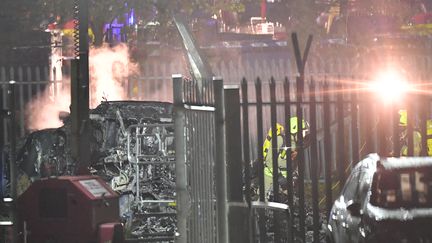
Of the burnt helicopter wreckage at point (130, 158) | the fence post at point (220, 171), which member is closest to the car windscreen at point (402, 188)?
the fence post at point (220, 171)

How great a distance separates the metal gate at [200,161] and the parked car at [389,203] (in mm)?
2515

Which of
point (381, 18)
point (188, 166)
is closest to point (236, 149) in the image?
point (188, 166)

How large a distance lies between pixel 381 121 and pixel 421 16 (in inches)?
990

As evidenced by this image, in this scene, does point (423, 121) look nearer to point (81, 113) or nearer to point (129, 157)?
point (81, 113)

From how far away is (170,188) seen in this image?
13.7 meters

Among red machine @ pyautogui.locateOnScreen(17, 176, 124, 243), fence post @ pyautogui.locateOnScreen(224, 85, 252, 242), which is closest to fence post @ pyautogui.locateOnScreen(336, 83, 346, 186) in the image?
red machine @ pyautogui.locateOnScreen(17, 176, 124, 243)

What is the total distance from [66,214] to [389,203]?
3.58m

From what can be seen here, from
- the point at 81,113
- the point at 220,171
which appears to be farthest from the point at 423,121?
the point at 220,171

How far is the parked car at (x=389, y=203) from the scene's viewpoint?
26.3 ft

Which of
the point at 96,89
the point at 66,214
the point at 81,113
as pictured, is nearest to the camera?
the point at 66,214

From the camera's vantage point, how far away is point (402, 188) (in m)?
8.46

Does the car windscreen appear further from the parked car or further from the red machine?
the red machine

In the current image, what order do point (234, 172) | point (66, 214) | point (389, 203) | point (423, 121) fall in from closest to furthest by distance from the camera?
point (234, 172) → point (389, 203) → point (66, 214) → point (423, 121)

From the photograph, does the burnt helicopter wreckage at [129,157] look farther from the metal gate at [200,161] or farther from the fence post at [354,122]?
the metal gate at [200,161]
